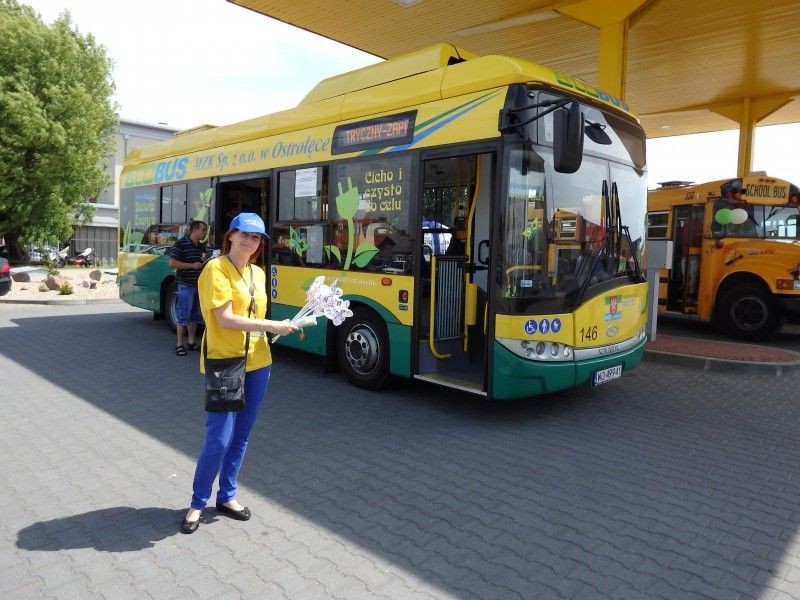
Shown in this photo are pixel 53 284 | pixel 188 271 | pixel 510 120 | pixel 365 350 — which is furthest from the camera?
pixel 53 284

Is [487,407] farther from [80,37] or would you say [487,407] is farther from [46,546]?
[80,37]

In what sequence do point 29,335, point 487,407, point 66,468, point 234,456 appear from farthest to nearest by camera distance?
point 29,335 < point 487,407 < point 66,468 < point 234,456

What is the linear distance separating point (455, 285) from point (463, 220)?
97cm

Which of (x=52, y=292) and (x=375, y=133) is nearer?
(x=375, y=133)

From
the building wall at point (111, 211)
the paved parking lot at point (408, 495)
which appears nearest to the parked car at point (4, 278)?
the paved parking lot at point (408, 495)

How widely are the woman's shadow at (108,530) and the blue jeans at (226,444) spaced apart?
0.74 ft

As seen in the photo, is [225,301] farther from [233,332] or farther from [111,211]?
[111,211]

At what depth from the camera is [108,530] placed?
349cm

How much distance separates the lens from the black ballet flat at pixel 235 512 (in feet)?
12.0

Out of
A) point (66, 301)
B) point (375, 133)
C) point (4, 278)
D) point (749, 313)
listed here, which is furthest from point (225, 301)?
point (4, 278)

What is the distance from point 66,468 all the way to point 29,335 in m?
6.61

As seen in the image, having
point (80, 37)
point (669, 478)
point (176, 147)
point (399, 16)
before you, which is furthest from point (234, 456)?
point (80, 37)

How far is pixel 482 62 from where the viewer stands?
5.57 meters

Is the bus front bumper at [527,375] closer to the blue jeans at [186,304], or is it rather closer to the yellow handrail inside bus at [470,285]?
the yellow handrail inside bus at [470,285]
